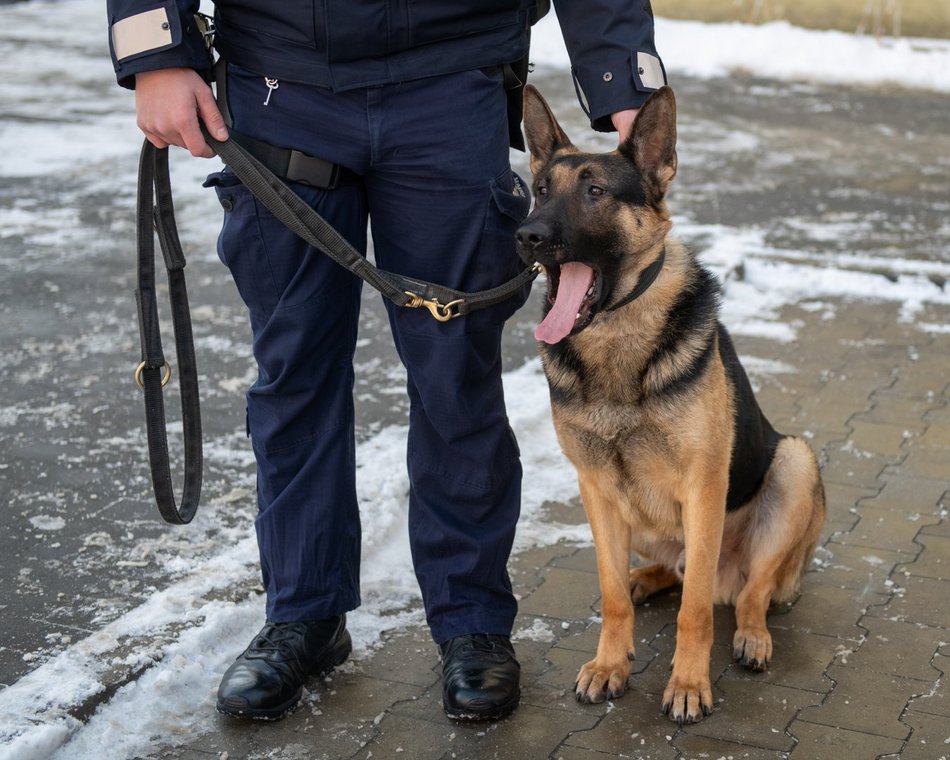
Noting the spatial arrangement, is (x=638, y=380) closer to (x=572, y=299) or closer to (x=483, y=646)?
(x=572, y=299)

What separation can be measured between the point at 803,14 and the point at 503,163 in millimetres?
12641

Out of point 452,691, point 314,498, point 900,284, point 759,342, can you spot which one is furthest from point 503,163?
point 900,284

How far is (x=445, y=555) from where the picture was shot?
311 centimetres

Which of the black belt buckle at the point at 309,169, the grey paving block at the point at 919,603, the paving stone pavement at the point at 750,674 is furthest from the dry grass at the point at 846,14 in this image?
the black belt buckle at the point at 309,169

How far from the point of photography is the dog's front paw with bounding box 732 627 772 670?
316 centimetres

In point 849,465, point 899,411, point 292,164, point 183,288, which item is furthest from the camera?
point 899,411

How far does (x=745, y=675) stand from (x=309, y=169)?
167cm

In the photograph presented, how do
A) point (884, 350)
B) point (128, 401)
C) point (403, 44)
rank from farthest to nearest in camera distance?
point (884, 350)
point (128, 401)
point (403, 44)

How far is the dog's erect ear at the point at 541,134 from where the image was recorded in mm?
2994

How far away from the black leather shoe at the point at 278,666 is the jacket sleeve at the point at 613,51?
1.47m

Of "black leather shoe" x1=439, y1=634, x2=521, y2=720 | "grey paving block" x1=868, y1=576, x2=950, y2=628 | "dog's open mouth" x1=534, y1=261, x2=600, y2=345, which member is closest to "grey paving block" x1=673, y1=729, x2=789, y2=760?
"black leather shoe" x1=439, y1=634, x2=521, y2=720

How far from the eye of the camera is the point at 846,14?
14.0m

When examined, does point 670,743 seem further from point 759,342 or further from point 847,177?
point 847,177

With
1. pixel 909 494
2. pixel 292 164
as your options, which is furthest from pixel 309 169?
pixel 909 494
